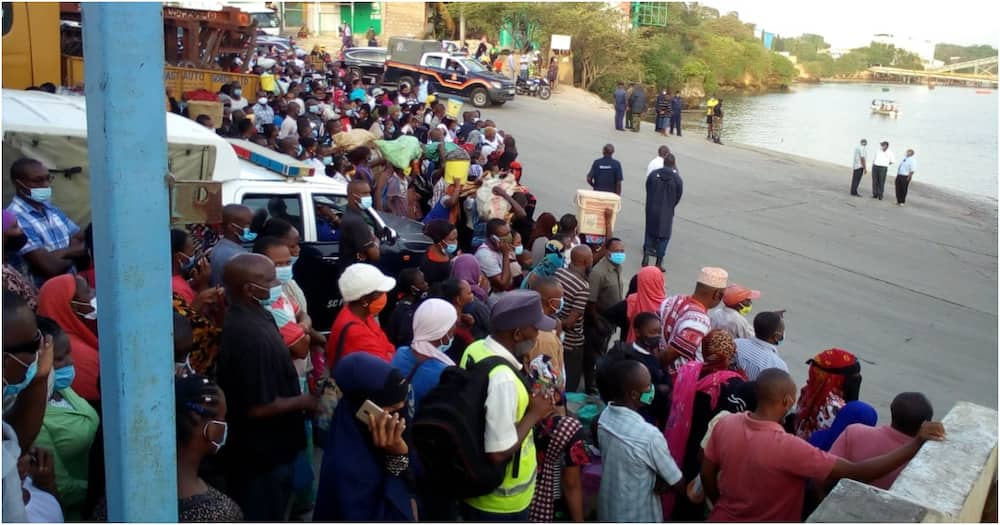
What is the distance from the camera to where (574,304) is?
22.1 ft

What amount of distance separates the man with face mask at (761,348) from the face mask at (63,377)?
363 centimetres

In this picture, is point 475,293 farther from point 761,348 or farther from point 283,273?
point 761,348

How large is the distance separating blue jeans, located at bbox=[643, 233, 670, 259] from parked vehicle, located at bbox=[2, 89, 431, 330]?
16.1 ft

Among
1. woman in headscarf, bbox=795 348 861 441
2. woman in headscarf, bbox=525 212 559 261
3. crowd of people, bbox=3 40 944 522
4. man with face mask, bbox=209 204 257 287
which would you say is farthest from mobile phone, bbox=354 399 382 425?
woman in headscarf, bbox=525 212 559 261

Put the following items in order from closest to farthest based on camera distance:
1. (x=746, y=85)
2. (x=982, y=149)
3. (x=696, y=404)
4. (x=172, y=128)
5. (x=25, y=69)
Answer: (x=696, y=404)
(x=172, y=128)
(x=25, y=69)
(x=982, y=149)
(x=746, y=85)

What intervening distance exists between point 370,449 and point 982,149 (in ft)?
148

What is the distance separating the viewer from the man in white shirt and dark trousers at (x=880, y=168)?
750 inches

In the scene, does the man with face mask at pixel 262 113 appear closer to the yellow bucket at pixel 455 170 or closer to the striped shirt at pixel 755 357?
the yellow bucket at pixel 455 170

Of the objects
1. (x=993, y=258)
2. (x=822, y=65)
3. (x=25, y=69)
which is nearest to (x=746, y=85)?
(x=822, y=65)

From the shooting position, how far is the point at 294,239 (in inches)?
221

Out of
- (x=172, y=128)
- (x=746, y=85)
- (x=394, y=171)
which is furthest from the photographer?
(x=746, y=85)

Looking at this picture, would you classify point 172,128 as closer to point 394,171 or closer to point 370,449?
point 394,171

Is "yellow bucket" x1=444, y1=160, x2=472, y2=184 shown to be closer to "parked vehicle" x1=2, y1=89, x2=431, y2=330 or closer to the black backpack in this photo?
"parked vehicle" x1=2, y1=89, x2=431, y2=330

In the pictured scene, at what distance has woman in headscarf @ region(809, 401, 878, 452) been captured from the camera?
14.5 ft
